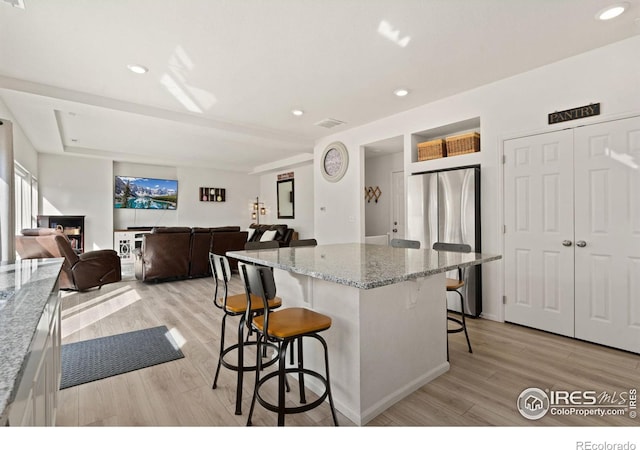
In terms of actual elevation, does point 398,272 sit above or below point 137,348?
above

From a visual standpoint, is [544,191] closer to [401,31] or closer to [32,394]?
[401,31]

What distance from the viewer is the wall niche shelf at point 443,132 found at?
399cm

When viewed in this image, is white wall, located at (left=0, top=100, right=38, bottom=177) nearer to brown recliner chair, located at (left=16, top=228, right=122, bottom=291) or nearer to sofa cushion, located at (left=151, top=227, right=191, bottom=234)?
brown recliner chair, located at (left=16, top=228, right=122, bottom=291)

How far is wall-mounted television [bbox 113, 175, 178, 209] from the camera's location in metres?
7.82

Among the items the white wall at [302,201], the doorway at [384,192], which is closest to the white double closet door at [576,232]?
the doorway at [384,192]

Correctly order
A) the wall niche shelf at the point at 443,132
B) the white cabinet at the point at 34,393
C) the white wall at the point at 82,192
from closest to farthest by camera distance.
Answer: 1. the white cabinet at the point at 34,393
2. the wall niche shelf at the point at 443,132
3. the white wall at the point at 82,192

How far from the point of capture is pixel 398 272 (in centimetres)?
170

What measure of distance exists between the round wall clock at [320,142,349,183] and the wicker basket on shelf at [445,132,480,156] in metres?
1.90

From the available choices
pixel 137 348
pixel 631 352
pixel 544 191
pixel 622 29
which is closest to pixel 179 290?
pixel 137 348

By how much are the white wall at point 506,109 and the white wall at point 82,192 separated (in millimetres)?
6079

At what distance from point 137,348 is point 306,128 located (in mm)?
3940

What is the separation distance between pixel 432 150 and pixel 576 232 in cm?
184

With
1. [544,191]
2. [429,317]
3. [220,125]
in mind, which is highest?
[220,125]

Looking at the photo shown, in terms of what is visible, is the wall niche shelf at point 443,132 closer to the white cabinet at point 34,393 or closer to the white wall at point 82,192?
the white cabinet at point 34,393
